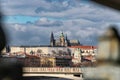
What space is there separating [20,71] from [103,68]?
0.54ft

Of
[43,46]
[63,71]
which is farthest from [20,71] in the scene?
[43,46]

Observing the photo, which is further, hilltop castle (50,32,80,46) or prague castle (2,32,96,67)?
hilltop castle (50,32,80,46)

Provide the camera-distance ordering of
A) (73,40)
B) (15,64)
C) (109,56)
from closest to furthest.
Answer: (109,56), (15,64), (73,40)

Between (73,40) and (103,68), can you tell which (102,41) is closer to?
(103,68)

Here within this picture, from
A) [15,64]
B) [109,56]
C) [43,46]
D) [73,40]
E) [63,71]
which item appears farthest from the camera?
[73,40]

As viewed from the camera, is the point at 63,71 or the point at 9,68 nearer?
the point at 9,68

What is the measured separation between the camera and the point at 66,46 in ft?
298

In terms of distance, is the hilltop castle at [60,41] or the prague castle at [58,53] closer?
the prague castle at [58,53]

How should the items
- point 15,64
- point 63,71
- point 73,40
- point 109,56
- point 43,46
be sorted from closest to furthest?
point 109,56
point 15,64
point 63,71
point 43,46
point 73,40

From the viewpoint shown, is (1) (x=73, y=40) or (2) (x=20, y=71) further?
(1) (x=73, y=40)

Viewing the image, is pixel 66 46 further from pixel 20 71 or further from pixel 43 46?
pixel 20 71

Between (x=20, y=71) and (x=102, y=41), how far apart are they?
6.6 inches

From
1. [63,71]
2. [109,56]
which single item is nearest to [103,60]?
[109,56]

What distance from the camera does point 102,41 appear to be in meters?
0.80
